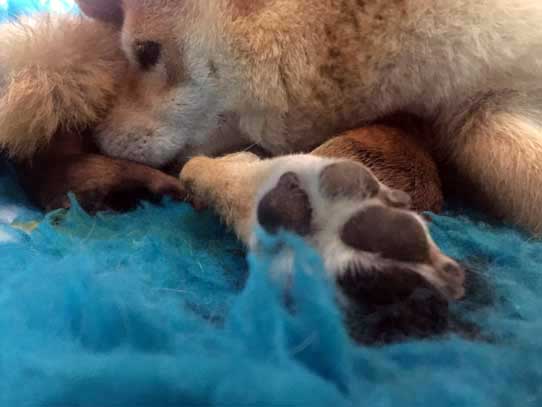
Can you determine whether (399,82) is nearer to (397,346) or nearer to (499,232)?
(499,232)

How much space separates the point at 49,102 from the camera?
2.70 feet

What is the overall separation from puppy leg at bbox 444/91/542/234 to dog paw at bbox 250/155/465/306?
262mm

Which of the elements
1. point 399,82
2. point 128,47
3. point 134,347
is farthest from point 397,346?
point 128,47

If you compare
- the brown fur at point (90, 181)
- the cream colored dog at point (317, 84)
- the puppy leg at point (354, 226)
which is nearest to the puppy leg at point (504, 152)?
the cream colored dog at point (317, 84)

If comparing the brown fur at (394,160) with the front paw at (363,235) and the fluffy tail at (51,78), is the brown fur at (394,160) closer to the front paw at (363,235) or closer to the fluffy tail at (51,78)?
the front paw at (363,235)

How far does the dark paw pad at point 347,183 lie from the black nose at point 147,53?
0.38 m

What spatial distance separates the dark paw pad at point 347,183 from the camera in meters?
0.51

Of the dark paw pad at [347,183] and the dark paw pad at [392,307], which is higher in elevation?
the dark paw pad at [347,183]

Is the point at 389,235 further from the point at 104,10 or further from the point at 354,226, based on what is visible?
the point at 104,10

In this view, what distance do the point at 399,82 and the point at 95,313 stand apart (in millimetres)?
477

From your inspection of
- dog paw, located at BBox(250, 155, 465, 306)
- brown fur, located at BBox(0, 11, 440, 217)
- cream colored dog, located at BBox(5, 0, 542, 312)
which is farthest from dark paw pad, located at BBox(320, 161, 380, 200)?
brown fur, located at BBox(0, 11, 440, 217)

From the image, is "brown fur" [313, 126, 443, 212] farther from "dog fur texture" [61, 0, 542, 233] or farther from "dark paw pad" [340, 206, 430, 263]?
"dark paw pad" [340, 206, 430, 263]

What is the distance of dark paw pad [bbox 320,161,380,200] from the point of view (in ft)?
1.69

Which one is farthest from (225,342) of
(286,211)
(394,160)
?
(394,160)
